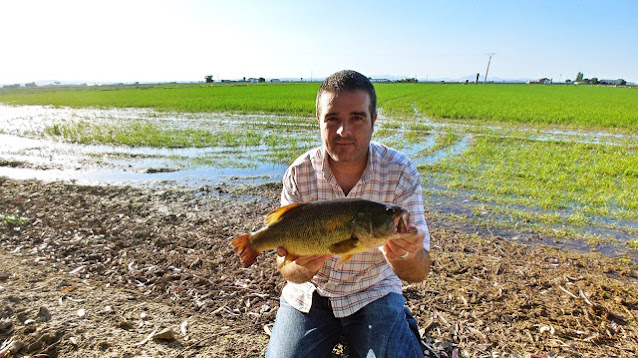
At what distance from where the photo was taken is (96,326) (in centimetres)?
358

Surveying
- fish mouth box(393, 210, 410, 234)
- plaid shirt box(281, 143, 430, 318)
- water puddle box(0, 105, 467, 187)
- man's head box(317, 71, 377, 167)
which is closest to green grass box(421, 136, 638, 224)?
water puddle box(0, 105, 467, 187)

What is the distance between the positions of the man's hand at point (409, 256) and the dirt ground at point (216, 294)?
1192mm

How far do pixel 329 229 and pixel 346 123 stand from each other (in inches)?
32.6

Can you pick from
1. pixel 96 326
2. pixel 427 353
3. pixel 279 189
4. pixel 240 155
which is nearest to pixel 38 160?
pixel 240 155

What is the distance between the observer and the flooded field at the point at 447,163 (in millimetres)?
7164

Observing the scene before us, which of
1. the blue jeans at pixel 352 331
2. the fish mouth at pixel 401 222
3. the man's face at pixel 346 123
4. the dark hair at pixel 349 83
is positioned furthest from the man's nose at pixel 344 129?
the blue jeans at pixel 352 331

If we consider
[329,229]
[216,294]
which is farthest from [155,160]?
[329,229]

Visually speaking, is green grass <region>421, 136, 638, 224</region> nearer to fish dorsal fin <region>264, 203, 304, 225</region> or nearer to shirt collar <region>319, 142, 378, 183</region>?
shirt collar <region>319, 142, 378, 183</region>

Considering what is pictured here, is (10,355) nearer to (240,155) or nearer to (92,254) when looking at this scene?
(92,254)

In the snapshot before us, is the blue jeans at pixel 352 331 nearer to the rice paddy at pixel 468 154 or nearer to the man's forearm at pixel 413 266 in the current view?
the man's forearm at pixel 413 266

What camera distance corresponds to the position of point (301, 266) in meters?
2.80

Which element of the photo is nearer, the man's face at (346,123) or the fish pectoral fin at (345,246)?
the fish pectoral fin at (345,246)

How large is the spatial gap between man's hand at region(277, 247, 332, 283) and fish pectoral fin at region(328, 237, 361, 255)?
0.85 feet

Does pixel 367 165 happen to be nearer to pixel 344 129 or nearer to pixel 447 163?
pixel 344 129
